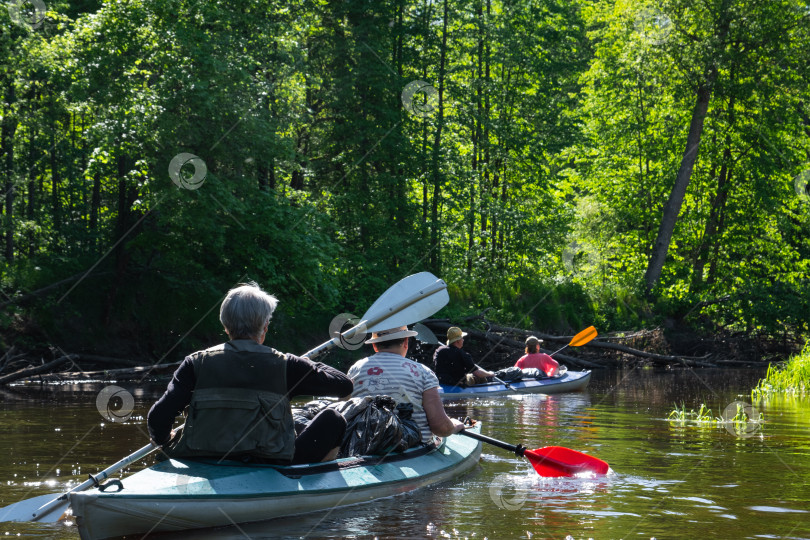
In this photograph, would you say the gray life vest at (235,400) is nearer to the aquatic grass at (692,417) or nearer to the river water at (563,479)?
the river water at (563,479)

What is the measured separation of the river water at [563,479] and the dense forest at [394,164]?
591cm

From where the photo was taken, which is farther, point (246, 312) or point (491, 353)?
point (491, 353)

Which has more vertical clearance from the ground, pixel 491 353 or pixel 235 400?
pixel 235 400

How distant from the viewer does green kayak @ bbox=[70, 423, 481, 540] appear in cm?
511

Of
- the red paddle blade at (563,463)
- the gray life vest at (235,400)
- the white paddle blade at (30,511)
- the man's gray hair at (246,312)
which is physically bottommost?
the red paddle blade at (563,463)

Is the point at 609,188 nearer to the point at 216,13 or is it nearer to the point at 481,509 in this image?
the point at 216,13

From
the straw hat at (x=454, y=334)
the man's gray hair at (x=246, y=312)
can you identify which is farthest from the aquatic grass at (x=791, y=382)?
the man's gray hair at (x=246, y=312)

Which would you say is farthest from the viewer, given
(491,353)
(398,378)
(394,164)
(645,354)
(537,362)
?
(394,164)

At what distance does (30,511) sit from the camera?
5.45 metres

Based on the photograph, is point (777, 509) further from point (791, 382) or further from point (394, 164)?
point (394, 164)

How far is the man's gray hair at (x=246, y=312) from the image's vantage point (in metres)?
5.39

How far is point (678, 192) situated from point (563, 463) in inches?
793

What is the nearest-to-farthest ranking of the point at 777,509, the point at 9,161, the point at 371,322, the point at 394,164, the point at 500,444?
the point at 777,509 → the point at 371,322 → the point at 500,444 → the point at 9,161 → the point at 394,164

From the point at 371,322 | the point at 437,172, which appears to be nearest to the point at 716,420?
the point at 371,322
